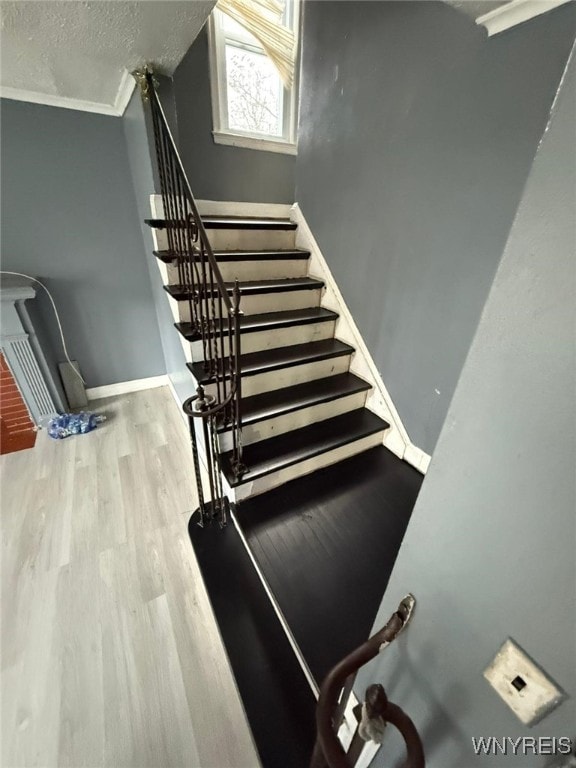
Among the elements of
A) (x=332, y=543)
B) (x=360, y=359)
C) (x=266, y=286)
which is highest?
(x=266, y=286)

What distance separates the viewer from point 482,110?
1213 millimetres

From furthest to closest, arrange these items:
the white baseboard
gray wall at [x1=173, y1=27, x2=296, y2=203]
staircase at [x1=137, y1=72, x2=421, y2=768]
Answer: the white baseboard → gray wall at [x1=173, y1=27, x2=296, y2=203] → staircase at [x1=137, y1=72, x2=421, y2=768]

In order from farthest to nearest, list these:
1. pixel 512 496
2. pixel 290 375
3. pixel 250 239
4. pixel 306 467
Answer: pixel 250 239 < pixel 290 375 < pixel 306 467 < pixel 512 496

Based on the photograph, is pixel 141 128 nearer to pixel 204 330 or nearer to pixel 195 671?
pixel 204 330

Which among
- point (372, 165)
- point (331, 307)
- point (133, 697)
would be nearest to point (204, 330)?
point (331, 307)

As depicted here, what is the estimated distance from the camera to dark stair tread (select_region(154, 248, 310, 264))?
185cm

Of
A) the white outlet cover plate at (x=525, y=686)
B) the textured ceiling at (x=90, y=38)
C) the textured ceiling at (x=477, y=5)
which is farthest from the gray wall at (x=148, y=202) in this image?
the white outlet cover plate at (x=525, y=686)

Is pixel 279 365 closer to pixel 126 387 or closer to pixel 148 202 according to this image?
pixel 148 202

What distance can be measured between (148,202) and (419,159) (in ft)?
5.64

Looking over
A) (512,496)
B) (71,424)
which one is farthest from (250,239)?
(512,496)

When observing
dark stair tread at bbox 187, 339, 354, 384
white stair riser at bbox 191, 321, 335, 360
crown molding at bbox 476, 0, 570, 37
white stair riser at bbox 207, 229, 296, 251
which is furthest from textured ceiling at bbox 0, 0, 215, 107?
dark stair tread at bbox 187, 339, 354, 384

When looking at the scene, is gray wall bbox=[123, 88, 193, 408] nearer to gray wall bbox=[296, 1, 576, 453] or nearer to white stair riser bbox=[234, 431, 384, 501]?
white stair riser bbox=[234, 431, 384, 501]

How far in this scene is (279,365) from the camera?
1.84 metres

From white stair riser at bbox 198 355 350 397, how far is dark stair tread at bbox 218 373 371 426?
30 mm
